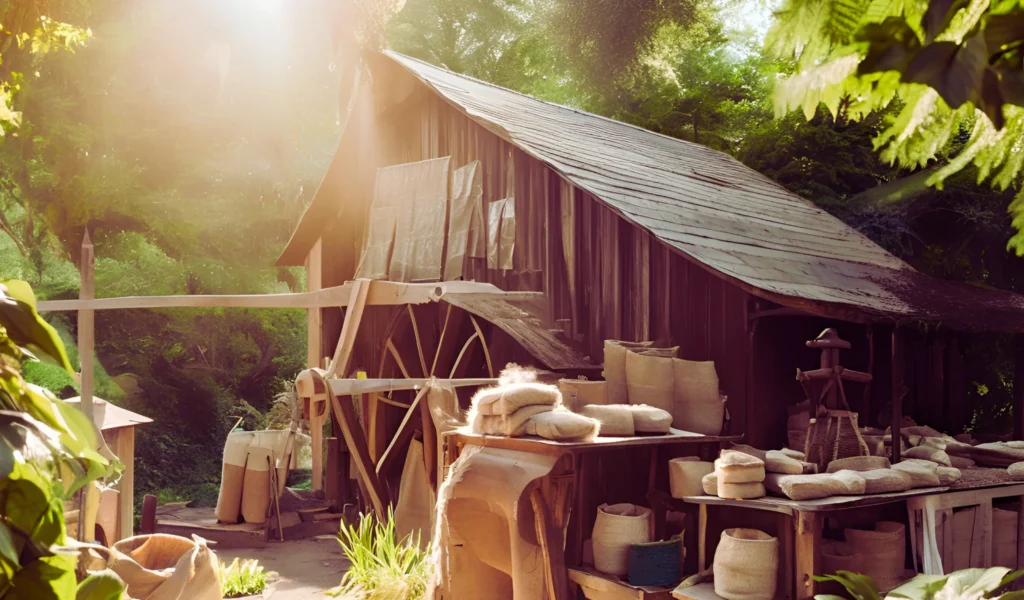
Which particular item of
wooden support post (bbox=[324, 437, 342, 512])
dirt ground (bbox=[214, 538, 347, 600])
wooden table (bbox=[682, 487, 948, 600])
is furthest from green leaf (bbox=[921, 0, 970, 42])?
wooden support post (bbox=[324, 437, 342, 512])

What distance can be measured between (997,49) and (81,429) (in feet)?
4.29

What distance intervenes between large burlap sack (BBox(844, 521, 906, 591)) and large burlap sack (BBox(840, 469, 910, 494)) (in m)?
0.30

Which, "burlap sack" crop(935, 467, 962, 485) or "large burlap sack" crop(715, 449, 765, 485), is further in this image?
"burlap sack" crop(935, 467, 962, 485)

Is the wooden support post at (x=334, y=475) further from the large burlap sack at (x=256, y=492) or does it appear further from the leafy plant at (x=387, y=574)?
the leafy plant at (x=387, y=574)

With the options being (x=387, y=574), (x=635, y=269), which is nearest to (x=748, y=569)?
(x=387, y=574)

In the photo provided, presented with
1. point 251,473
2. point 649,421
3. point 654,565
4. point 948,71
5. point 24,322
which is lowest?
point 251,473

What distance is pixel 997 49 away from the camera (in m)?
1.24

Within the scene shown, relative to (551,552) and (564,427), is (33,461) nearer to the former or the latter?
(564,427)

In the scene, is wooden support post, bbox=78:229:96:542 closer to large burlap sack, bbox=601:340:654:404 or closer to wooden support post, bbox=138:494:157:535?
wooden support post, bbox=138:494:157:535

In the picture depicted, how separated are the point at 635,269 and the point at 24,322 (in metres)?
7.94

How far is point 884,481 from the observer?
5.20 metres

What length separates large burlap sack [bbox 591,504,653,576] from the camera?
5.59 meters

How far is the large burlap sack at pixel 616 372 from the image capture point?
753 centimetres

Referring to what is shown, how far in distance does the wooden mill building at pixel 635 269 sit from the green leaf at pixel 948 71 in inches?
233
